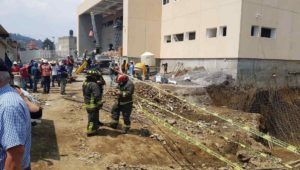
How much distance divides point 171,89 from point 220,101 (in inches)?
121

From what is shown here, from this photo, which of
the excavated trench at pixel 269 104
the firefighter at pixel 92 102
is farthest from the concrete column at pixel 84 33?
the firefighter at pixel 92 102

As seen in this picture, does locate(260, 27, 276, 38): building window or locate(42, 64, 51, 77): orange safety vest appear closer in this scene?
locate(42, 64, 51, 77): orange safety vest

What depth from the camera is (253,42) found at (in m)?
20.8

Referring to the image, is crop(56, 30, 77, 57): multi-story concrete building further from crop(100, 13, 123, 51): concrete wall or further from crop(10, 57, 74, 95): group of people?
crop(10, 57, 74, 95): group of people

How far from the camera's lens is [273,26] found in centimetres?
2203

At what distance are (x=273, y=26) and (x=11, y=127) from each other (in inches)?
883

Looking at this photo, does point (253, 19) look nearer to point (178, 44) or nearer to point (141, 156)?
point (178, 44)

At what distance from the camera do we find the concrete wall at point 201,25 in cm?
2060

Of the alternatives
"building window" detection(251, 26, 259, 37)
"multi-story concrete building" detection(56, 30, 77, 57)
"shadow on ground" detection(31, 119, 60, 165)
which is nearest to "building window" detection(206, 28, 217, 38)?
"building window" detection(251, 26, 259, 37)

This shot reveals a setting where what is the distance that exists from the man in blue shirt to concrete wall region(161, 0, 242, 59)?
19063mm

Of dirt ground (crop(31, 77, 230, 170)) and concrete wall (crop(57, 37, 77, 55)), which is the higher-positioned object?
concrete wall (crop(57, 37, 77, 55))

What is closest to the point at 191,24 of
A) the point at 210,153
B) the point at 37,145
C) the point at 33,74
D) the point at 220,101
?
the point at 220,101

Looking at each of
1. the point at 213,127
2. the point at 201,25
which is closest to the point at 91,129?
the point at 213,127

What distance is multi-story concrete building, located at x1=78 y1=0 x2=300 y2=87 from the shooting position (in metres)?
20.5
